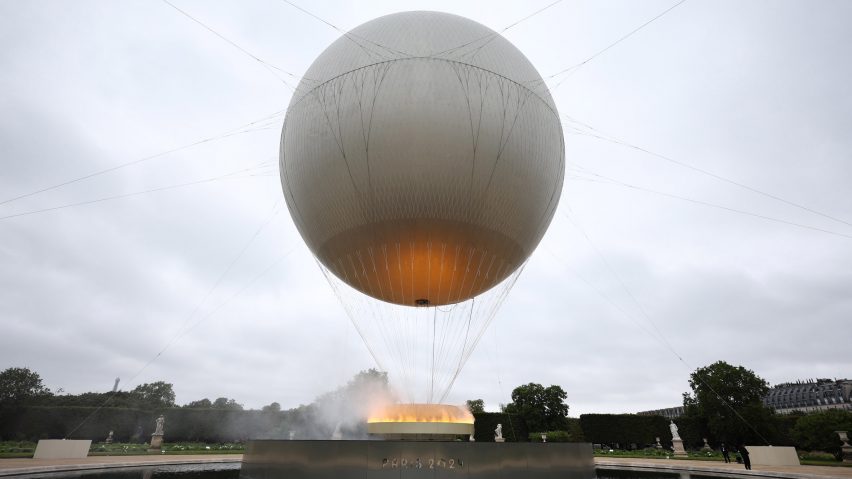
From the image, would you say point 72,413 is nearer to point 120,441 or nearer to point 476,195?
point 120,441

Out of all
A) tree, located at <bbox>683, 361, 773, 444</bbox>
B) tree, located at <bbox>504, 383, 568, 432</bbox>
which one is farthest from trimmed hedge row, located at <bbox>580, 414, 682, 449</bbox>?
tree, located at <bbox>504, 383, 568, 432</bbox>

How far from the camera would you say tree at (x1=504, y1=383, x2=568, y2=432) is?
179 ft

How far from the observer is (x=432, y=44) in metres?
11.0

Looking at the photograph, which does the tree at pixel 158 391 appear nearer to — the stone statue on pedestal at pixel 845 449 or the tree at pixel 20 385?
the tree at pixel 20 385

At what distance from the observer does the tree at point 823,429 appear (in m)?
28.3

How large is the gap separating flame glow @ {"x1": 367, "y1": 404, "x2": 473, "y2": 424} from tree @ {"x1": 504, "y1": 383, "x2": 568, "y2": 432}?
149 ft

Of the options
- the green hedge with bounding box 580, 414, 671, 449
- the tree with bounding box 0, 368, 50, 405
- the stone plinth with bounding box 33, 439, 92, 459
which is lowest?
the stone plinth with bounding box 33, 439, 92, 459

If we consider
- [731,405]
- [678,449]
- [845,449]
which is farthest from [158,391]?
[845,449]

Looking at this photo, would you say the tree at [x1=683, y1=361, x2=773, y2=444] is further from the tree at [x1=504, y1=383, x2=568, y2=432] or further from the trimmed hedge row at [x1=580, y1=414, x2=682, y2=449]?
the tree at [x1=504, y1=383, x2=568, y2=432]

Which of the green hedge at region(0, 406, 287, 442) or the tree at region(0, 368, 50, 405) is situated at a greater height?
the tree at region(0, 368, 50, 405)

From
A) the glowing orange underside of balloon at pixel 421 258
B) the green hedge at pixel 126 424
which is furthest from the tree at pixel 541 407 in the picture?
the glowing orange underside of balloon at pixel 421 258

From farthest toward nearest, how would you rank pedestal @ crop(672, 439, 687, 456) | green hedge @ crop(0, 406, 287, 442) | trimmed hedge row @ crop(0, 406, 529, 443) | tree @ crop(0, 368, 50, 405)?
tree @ crop(0, 368, 50, 405)
green hedge @ crop(0, 406, 287, 442)
trimmed hedge row @ crop(0, 406, 529, 443)
pedestal @ crop(672, 439, 687, 456)

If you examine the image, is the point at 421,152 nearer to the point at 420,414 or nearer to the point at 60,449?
the point at 420,414

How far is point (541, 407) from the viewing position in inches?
2194
